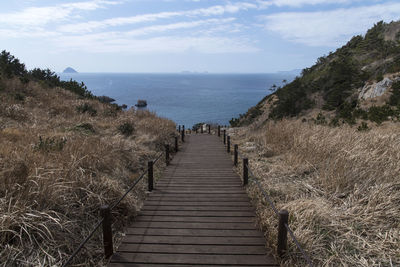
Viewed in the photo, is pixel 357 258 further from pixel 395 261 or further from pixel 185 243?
pixel 185 243

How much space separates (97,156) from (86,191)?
4.66 feet

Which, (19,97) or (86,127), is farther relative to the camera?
(19,97)

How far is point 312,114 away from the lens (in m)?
22.0

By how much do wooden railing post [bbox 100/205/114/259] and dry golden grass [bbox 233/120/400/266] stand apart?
2582 mm

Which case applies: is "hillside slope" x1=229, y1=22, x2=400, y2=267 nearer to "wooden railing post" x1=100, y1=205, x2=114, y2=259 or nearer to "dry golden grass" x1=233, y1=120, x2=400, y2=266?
"dry golden grass" x1=233, y1=120, x2=400, y2=266

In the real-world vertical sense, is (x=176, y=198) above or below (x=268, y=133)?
below

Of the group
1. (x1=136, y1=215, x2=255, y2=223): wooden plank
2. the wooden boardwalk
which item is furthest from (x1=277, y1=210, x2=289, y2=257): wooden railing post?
(x1=136, y1=215, x2=255, y2=223): wooden plank

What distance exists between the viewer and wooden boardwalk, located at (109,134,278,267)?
4051mm

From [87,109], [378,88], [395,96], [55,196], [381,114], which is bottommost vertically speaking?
[55,196]

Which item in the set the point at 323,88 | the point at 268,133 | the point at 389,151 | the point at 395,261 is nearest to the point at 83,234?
the point at 395,261

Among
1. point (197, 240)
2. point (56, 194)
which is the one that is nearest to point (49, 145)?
point (56, 194)

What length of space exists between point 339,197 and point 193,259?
11.3 ft

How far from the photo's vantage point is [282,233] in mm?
3896

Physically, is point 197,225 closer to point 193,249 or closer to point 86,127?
point 193,249
